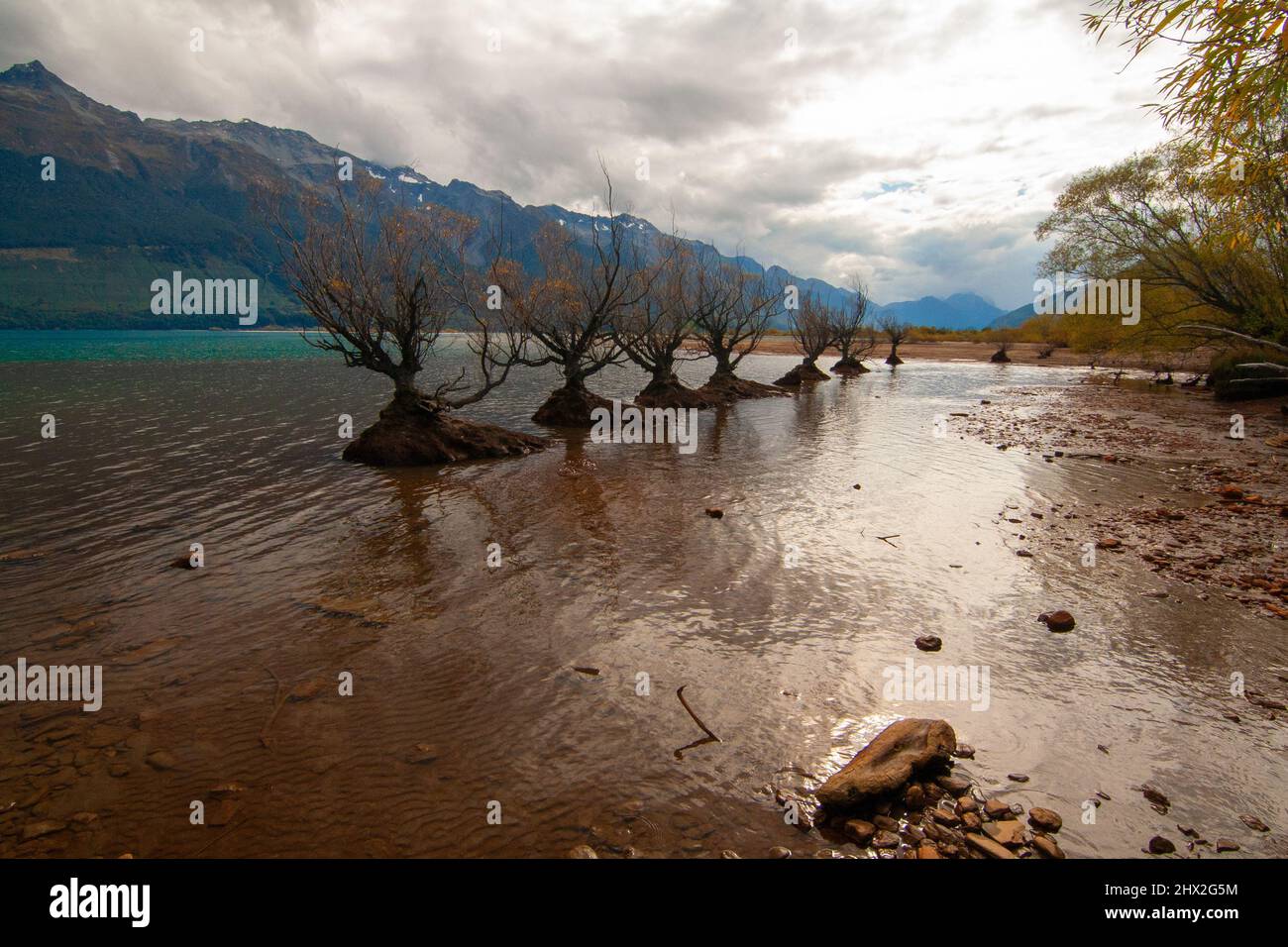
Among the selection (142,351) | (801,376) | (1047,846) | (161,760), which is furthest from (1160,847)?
(142,351)

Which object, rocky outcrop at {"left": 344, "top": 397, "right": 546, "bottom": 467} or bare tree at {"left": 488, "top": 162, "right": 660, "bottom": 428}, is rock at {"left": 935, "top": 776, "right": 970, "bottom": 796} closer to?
rocky outcrop at {"left": 344, "top": 397, "right": 546, "bottom": 467}

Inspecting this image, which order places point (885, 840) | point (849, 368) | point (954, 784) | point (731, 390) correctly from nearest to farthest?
1. point (885, 840)
2. point (954, 784)
3. point (731, 390)
4. point (849, 368)

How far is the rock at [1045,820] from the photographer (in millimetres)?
4359

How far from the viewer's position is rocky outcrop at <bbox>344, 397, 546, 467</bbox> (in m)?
18.7

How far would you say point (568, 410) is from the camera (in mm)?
27734

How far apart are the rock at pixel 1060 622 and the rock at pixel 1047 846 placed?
14.6 ft

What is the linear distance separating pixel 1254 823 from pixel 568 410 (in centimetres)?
2556

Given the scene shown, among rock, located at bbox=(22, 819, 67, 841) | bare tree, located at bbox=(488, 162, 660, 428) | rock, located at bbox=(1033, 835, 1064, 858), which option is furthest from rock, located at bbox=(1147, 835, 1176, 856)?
bare tree, located at bbox=(488, 162, 660, 428)

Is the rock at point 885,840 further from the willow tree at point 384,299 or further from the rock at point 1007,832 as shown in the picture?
the willow tree at point 384,299

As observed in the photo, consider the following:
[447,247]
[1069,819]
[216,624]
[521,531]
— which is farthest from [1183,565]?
[447,247]

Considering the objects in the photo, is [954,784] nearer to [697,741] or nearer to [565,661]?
[697,741]

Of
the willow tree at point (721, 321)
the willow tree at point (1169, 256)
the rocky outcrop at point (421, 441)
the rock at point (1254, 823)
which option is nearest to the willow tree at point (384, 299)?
the rocky outcrop at point (421, 441)
